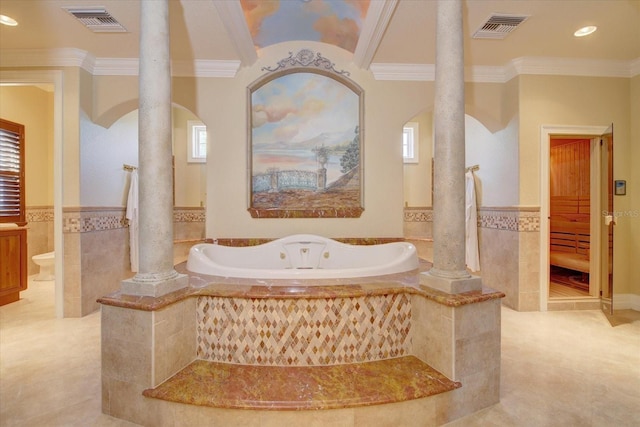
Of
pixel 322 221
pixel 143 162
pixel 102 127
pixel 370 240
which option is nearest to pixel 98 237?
pixel 102 127

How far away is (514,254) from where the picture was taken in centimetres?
347

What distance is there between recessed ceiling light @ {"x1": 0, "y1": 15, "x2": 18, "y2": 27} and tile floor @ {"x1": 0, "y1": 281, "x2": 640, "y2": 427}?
8.65 feet

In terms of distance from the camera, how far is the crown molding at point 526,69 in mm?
3408

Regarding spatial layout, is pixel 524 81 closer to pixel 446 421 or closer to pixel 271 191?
pixel 271 191

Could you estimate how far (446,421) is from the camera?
172 centimetres

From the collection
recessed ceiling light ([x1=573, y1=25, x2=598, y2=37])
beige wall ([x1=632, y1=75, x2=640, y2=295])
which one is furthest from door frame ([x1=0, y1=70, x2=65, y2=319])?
beige wall ([x1=632, y1=75, x2=640, y2=295])

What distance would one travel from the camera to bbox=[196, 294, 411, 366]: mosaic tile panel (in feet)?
6.26

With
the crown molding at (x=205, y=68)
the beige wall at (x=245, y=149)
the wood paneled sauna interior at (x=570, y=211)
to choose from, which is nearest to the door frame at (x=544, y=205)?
the wood paneled sauna interior at (x=570, y=211)

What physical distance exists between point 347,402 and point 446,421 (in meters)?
0.57

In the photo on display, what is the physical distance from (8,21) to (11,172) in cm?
211

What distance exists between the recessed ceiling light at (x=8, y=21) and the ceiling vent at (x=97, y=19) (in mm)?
531

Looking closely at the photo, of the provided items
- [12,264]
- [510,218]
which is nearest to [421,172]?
[510,218]

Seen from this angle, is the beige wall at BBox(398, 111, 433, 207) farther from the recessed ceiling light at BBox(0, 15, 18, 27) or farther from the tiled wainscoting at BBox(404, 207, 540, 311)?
the recessed ceiling light at BBox(0, 15, 18, 27)

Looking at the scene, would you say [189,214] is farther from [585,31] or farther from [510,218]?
[585,31]
